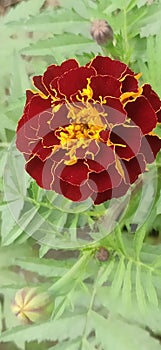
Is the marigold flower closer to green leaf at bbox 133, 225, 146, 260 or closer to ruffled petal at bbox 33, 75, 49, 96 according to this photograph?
ruffled petal at bbox 33, 75, 49, 96

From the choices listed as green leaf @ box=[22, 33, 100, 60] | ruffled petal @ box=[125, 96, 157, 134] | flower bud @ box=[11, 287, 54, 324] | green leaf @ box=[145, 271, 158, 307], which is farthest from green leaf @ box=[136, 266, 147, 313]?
green leaf @ box=[22, 33, 100, 60]

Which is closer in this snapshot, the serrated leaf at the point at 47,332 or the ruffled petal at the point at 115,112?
the ruffled petal at the point at 115,112

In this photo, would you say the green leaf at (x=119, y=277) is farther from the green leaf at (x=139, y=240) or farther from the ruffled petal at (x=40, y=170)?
the ruffled petal at (x=40, y=170)

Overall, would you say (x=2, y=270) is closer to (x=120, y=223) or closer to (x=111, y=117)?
(x=120, y=223)

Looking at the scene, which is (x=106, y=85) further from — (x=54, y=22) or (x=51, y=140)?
(x=54, y=22)

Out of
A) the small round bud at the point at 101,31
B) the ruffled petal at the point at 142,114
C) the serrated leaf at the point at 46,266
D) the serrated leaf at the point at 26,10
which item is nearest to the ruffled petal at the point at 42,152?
the ruffled petal at the point at 142,114

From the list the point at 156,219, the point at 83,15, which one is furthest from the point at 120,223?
Result: the point at 83,15
